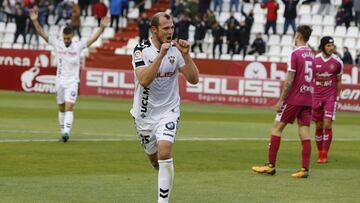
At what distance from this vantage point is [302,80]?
15.6 meters

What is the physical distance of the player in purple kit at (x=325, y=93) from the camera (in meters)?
18.2

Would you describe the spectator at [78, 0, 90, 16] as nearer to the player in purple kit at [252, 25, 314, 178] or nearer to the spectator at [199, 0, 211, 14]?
the spectator at [199, 0, 211, 14]

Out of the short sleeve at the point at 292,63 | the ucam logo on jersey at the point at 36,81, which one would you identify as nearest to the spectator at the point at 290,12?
the ucam logo on jersey at the point at 36,81

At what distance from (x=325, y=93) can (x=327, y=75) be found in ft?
1.15

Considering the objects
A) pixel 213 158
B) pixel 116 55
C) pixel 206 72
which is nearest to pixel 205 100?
pixel 206 72

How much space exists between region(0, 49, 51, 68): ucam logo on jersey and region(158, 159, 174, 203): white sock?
98.0 feet

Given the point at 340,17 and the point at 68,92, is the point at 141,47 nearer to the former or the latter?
the point at 68,92

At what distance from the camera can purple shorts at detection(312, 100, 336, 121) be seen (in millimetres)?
18438

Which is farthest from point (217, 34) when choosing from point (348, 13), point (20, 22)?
point (20, 22)

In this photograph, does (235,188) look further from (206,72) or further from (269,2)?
(269,2)

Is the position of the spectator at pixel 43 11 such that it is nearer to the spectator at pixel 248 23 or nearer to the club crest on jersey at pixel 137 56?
the spectator at pixel 248 23

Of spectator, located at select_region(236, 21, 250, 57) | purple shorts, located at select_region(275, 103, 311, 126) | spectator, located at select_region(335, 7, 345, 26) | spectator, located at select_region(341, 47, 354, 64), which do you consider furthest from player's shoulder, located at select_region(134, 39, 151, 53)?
spectator, located at select_region(335, 7, 345, 26)

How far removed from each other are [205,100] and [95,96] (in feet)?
15.6

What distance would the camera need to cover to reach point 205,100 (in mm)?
37000
